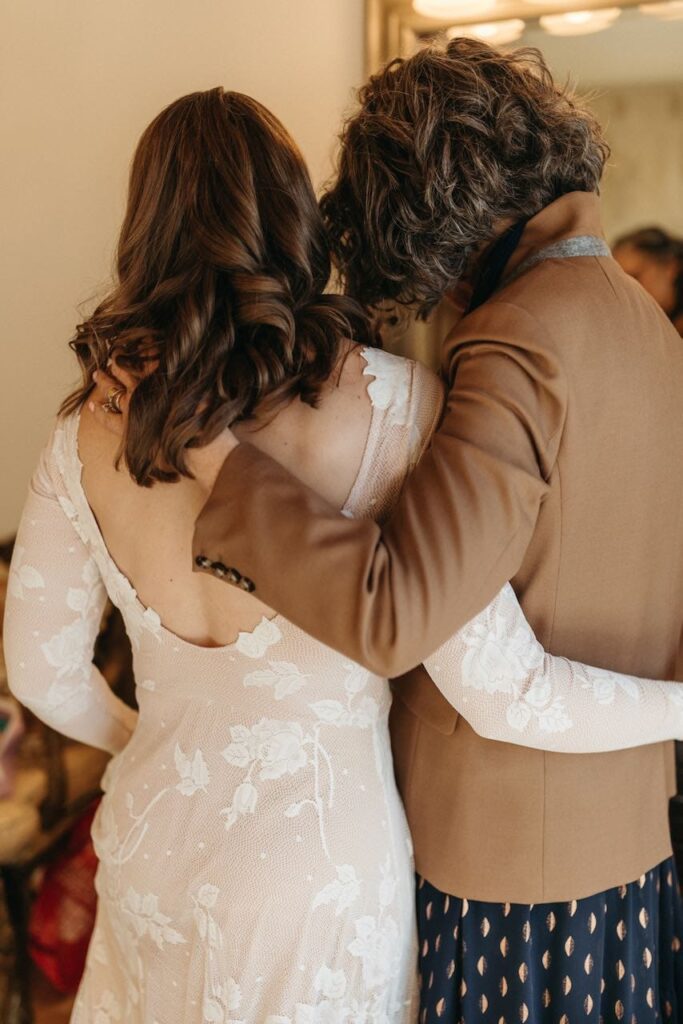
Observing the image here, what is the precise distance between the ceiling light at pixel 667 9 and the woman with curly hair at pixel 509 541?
54 centimetres

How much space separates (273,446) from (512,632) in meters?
0.33

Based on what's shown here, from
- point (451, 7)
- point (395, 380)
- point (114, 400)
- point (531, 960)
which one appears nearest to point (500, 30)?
point (451, 7)

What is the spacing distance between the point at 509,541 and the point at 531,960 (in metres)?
0.62

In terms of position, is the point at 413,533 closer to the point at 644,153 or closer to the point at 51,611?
the point at 51,611

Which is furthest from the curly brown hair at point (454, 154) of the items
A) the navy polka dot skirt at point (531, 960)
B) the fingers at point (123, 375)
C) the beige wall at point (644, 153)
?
the navy polka dot skirt at point (531, 960)

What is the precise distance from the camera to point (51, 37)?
1.48 metres

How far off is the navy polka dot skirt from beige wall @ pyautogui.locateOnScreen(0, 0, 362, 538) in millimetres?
1097

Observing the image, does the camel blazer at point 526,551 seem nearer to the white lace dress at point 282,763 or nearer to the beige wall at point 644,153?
the white lace dress at point 282,763

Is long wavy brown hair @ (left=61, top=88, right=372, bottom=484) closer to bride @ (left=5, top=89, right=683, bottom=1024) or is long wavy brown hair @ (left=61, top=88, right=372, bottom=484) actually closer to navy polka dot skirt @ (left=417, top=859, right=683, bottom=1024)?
bride @ (left=5, top=89, right=683, bottom=1024)

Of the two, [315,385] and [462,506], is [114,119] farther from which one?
[462,506]

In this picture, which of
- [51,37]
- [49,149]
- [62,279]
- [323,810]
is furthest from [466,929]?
[51,37]

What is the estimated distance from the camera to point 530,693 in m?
0.94

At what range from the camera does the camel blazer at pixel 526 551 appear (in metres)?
0.80

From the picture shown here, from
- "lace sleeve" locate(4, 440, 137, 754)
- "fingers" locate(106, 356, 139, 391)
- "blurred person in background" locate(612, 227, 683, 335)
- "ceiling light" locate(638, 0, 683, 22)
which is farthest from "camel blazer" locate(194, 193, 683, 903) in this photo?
"ceiling light" locate(638, 0, 683, 22)
